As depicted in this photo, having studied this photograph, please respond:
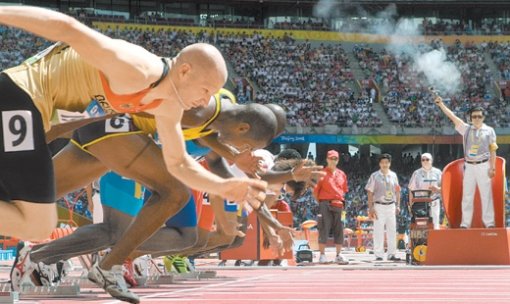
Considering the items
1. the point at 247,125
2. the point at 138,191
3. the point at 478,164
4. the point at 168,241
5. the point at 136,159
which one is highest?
the point at 247,125

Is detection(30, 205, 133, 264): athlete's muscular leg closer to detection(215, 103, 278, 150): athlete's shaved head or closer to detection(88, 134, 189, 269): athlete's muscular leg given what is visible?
detection(88, 134, 189, 269): athlete's muscular leg

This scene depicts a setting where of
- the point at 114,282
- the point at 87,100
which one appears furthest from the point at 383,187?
the point at 87,100

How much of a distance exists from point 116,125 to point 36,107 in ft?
5.41

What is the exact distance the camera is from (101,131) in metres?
7.25

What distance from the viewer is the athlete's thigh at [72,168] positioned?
7.38 meters

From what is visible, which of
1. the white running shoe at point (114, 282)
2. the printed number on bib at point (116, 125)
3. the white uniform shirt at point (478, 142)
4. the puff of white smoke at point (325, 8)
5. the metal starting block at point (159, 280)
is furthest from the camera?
the puff of white smoke at point (325, 8)

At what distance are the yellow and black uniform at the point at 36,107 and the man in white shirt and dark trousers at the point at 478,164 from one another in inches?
396

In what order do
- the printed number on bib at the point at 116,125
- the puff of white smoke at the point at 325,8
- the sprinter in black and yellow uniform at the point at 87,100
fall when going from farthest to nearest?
the puff of white smoke at the point at 325,8 < the printed number on bib at the point at 116,125 < the sprinter in black and yellow uniform at the point at 87,100

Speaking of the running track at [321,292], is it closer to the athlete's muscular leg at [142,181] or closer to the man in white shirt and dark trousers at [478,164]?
the athlete's muscular leg at [142,181]

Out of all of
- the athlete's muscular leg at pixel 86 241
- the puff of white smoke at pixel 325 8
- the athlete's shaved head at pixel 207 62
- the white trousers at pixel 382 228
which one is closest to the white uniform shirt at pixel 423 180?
the white trousers at pixel 382 228

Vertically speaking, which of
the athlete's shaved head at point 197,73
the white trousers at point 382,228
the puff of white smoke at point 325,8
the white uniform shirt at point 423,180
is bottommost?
the white trousers at point 382,228

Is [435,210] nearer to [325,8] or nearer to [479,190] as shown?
[479,190]

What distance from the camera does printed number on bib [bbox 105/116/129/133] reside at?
7.19 m

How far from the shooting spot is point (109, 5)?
174 ft
